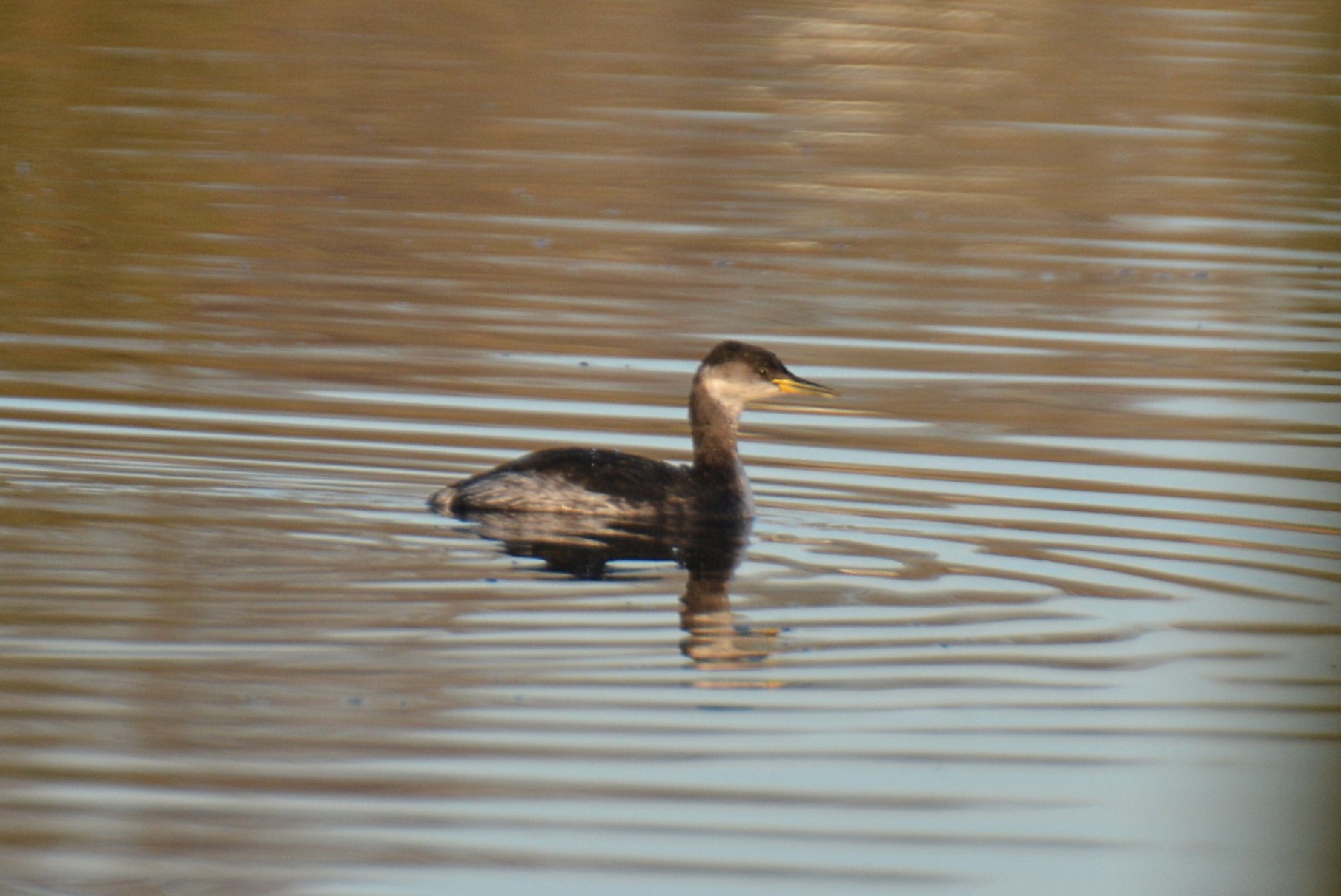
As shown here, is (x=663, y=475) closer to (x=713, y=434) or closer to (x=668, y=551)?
(x=713, y=434)

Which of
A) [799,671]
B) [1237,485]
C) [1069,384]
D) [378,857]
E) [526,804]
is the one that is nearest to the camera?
[378,857]

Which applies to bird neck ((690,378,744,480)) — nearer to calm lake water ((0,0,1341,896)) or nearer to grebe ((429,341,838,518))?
grebe ((429,341,838,518))

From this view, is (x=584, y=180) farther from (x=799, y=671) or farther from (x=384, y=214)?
(x=799, y=671)

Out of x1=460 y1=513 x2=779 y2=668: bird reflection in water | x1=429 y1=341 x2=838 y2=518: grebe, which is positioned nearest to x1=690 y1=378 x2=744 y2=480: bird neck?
x1=429 y1=341 x2=838 y2=518: grebe

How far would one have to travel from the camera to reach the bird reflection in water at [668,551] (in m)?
7.41

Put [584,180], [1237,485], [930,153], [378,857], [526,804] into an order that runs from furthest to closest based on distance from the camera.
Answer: [930,153], [584,180], [1237,485], [526,804], [378,857]

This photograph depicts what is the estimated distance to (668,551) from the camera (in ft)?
29.6

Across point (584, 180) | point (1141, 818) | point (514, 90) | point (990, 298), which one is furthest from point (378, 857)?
point (514, 90)

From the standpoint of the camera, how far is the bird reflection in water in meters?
7.41

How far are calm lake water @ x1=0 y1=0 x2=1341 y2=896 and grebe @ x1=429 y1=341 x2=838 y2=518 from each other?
0.18m

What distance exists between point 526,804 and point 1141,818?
1.54m

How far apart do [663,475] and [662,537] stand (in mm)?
343

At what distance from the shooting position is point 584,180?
18.8 meters

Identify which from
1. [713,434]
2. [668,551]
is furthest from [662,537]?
[713,434]
